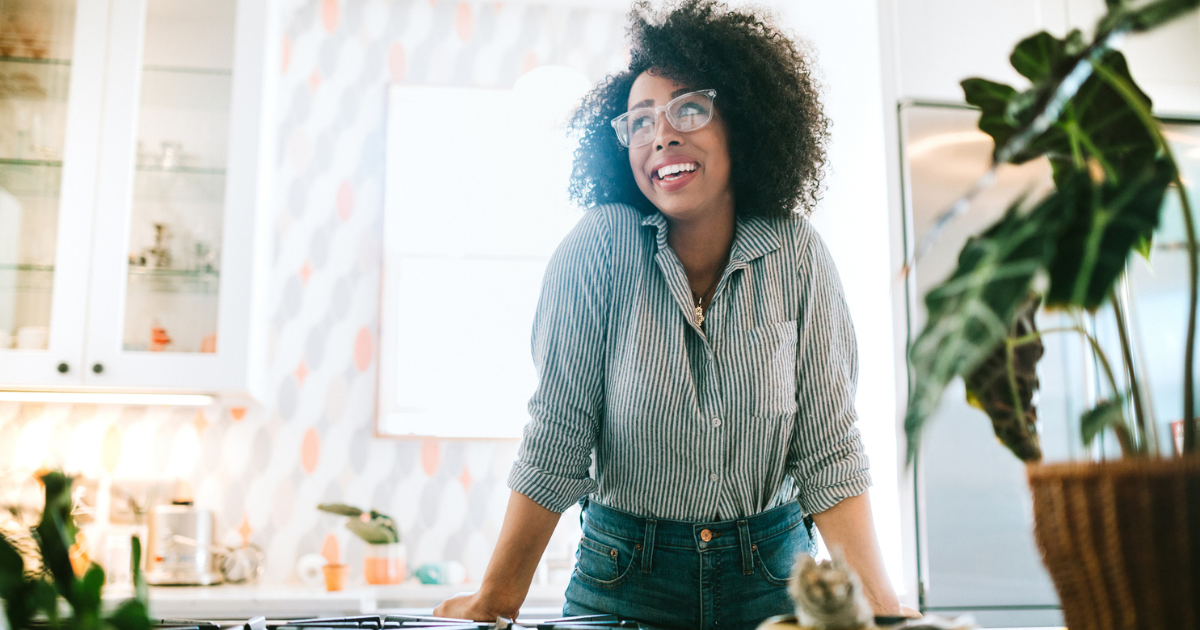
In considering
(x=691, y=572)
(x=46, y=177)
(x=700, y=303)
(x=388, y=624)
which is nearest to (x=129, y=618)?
(x=388, y=624)

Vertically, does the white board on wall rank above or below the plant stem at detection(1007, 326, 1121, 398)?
above

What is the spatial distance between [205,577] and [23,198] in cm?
123

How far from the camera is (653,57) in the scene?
134 cm

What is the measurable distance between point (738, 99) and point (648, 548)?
0.75 metres

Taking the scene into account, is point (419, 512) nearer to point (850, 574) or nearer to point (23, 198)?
point (23, 198)

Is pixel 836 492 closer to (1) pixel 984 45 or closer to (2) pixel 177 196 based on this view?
(1) pixel 984 45

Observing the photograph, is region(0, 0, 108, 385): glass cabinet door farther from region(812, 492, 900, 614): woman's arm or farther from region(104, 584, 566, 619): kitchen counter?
region(812, 492, 900, 614): woman's arm

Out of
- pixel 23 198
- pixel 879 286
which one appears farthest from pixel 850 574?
pixel 23 198

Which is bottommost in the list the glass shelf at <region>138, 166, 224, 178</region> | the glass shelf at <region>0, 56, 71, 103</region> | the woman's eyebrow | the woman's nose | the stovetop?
the stovetop

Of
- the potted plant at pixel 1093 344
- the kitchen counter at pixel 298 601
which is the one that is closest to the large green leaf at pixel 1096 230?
the potted plant at pixel 1093 344

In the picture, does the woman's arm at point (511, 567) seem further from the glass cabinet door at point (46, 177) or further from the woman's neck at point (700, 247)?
the glass cabinet door at point (46, 177)

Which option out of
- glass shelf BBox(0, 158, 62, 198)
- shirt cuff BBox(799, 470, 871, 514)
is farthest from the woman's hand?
glass shelf BBox(0, 158, 62, 198)

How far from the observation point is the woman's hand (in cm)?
96

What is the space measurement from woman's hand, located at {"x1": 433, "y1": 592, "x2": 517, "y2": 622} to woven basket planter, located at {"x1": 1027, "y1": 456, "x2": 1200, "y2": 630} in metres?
0.69
